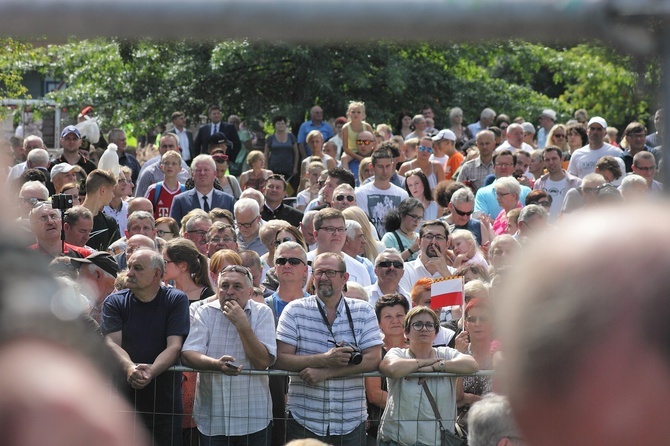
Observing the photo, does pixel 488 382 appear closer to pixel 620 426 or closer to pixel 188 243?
pixel 188 243

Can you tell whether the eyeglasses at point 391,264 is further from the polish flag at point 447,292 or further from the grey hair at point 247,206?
the grey hair at point 247,206

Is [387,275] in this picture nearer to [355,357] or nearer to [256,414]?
[355,357]

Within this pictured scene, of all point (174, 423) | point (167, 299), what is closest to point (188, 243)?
point (167, 299)

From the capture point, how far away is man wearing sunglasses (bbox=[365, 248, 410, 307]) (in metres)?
8.24

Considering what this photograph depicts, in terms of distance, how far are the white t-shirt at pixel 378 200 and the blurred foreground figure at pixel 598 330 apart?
1035 cm

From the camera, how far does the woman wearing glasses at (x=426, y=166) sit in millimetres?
14500

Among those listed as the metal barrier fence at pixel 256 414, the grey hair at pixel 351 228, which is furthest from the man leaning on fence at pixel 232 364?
the grey hair at pixel 351 228

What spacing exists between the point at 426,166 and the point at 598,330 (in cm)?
1384

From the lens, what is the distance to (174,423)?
6570mm

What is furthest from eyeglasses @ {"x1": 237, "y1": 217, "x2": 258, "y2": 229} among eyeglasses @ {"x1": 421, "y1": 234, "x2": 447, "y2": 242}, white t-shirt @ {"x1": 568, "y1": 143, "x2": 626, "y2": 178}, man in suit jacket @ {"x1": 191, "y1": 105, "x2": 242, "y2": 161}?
man in suit jacket @ {"x1": 191, "y1": 105, "x2": 242, "y2": 161}

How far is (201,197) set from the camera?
A: 1103 cm

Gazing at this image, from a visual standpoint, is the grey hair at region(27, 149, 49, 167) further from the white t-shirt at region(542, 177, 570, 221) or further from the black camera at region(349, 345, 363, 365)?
the black camera at region(349, 345, 363, 365)

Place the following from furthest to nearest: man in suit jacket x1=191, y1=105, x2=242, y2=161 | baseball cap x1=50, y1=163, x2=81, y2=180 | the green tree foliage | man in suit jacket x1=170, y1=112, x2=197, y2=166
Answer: man in suit jacket x1=170, y1=112, x2=197, y2=166 < man in suit jacket x1=191, y1=105, x2=242, y2=161 < the green tree foliage < baseball cap x1=50, y1=163, x2=81, y2=180

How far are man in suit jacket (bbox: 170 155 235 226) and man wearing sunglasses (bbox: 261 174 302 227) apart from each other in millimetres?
481
